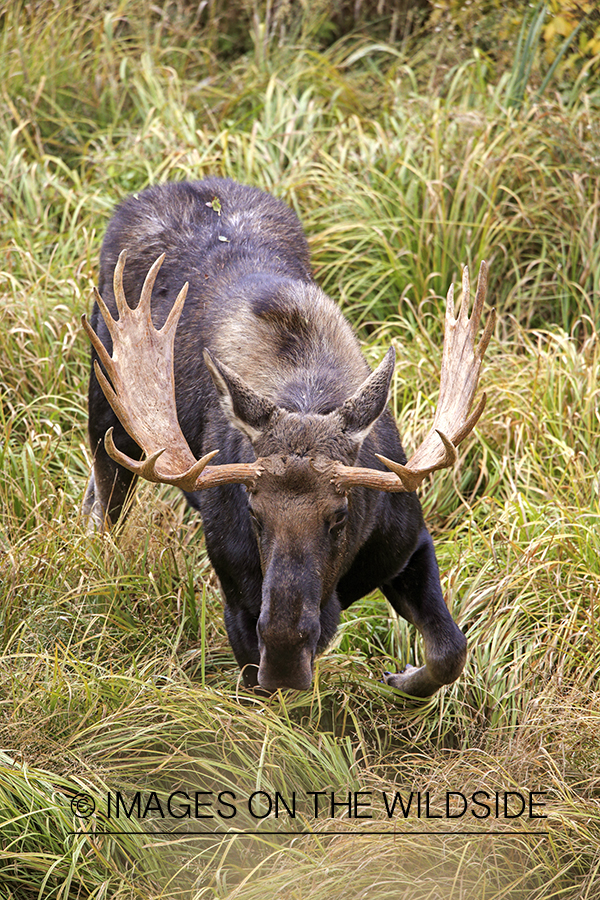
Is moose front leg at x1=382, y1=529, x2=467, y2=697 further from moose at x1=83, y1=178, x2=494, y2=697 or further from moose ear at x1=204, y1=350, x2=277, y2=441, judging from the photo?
moose ear at x1=204, y1=350, x2=277, y2=441

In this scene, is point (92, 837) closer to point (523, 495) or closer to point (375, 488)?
point (375, 488)

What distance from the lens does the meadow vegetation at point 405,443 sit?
136 inches

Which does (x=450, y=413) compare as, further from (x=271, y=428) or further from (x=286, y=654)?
(x=286, y=654)

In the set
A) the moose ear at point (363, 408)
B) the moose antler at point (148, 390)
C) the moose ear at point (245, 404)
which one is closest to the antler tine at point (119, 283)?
the moose antler at point (148, 390)

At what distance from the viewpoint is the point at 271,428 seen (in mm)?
3613

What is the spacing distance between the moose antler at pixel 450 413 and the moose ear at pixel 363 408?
0.15 metres

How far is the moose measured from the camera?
3.46 meters

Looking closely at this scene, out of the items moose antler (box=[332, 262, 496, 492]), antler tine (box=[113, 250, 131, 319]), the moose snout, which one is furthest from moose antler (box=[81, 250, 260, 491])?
the moose snout

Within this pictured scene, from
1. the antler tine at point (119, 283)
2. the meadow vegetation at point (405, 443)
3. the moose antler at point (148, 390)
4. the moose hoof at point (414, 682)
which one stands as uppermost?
the antler tine at point (119, 283)

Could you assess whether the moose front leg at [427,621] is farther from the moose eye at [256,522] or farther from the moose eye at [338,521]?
the moose eye at [256,522]

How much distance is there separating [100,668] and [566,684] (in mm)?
1795

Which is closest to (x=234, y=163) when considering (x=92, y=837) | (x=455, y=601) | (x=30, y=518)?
(x=30, y=518)

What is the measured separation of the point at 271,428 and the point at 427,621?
3.63ft

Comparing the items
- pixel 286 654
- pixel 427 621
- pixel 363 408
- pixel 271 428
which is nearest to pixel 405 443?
pixel 427 621
